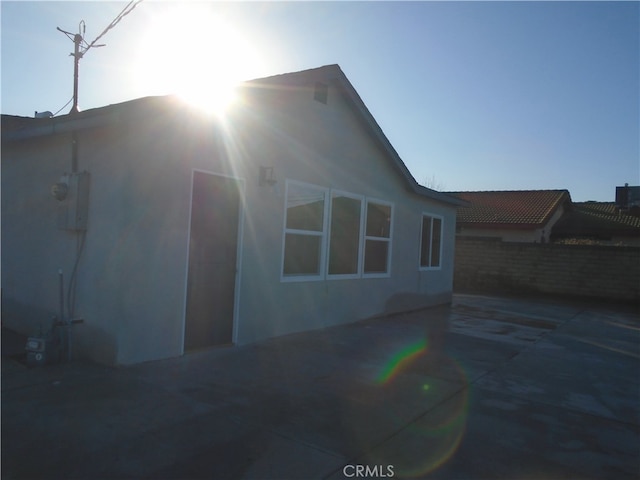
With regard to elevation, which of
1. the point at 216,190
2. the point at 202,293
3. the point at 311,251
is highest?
the point at 216,190

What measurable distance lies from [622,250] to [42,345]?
55.9ft

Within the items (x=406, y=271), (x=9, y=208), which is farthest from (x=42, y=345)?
(x=406, y=271)

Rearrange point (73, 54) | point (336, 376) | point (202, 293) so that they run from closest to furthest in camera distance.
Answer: point (336, 376) → point (202, 293) → point (73, 54)

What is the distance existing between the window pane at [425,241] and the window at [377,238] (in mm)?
2049

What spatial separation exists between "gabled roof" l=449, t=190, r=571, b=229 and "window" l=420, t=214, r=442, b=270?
1111 cm

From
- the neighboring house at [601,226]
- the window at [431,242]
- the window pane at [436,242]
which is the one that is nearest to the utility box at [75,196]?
the window at [431,242]

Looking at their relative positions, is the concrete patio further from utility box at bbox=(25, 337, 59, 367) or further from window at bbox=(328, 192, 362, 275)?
window at bbox=(328, 192, 362, 275)

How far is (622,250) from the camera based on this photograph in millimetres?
16625

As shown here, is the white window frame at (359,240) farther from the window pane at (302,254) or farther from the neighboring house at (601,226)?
the neighboring house at (601,226)

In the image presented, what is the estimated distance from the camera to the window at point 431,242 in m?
12.9

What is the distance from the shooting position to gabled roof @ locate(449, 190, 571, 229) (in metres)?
24.3

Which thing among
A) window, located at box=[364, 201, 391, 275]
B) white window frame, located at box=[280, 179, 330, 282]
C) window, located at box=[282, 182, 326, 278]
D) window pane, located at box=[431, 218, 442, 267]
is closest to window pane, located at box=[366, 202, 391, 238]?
window, located at box=[364, 201, 391, 275]

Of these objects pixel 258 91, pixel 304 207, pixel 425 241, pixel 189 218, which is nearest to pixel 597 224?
pixel 425 241

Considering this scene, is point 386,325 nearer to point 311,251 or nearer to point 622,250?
point 311,251
